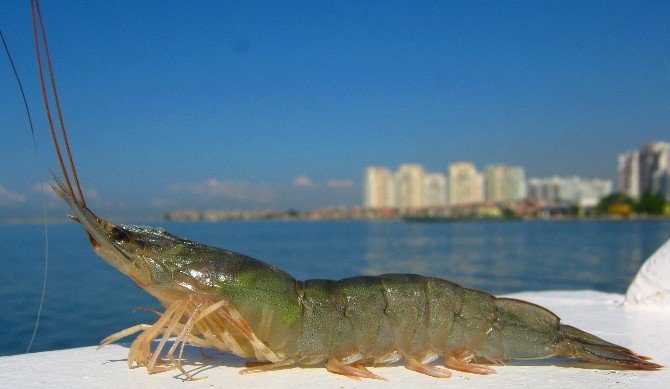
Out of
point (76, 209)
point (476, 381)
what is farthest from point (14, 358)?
point (476, 381)

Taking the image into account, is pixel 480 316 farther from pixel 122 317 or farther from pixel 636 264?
pixel 636 264

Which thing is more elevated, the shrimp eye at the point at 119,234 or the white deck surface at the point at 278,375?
the shrimp eye at the point at 119,234

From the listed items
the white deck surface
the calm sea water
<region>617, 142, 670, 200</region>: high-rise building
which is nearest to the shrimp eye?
the calm sea water

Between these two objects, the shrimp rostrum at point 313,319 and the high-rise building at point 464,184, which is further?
the high-rise building at point 464,184

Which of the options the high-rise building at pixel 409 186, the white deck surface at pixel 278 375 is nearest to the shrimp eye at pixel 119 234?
the white deck surface at pixel 278 375

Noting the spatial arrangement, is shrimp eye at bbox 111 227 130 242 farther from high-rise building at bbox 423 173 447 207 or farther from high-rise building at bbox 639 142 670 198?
high-rise building at bbox 423 173 447 207

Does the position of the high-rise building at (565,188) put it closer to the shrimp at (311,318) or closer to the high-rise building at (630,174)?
the high-rise building at (630,174)

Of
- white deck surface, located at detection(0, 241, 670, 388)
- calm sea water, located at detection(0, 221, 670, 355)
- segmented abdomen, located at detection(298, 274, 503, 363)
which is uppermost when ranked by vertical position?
segmented abdomen, located at detection(298, 274, 503, 363)
